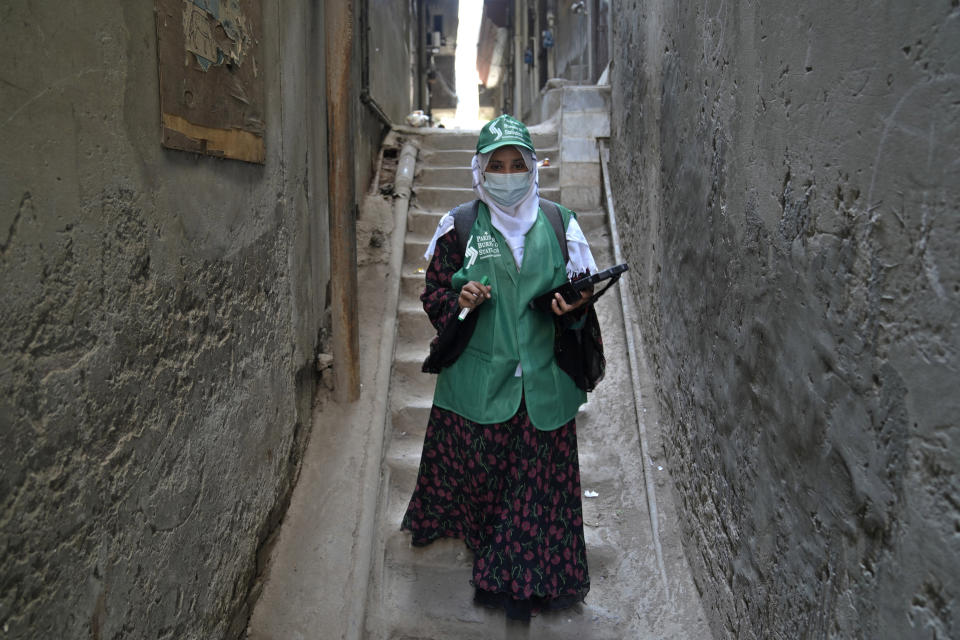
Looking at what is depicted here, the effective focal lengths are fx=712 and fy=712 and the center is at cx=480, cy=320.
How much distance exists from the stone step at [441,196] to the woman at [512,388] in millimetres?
2813

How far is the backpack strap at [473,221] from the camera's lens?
2.62 meters

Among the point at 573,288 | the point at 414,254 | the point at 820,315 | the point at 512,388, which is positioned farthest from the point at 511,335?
the point at 414,254

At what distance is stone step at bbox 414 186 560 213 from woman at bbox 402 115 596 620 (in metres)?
2.81

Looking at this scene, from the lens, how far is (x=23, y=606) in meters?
1.36

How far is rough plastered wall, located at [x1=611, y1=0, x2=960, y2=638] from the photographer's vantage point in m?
1.23

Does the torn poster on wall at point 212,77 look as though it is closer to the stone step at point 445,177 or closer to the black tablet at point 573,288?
the black tablet at point 573,288

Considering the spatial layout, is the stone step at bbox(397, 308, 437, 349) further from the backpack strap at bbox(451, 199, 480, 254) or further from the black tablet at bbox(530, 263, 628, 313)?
the black tablet at bbox(530, 263, 628, 313)

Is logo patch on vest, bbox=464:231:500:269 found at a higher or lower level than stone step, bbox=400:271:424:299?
higher

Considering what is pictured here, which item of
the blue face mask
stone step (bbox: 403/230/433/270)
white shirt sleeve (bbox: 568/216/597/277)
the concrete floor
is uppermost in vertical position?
the blue face mask

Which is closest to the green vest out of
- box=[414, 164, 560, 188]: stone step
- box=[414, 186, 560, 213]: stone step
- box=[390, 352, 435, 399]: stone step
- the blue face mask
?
the blue face mask

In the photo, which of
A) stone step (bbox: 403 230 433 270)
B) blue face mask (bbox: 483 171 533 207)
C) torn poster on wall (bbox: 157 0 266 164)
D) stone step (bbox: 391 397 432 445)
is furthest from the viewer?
stone step (bbox: 403 230 433 270)

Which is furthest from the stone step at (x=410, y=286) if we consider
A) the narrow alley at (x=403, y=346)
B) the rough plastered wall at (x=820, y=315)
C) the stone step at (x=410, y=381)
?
the rough plastered wall at (x=820, y=315)

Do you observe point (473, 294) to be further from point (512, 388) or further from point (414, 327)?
point (414, 327)

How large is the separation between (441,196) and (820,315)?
4082 mm
